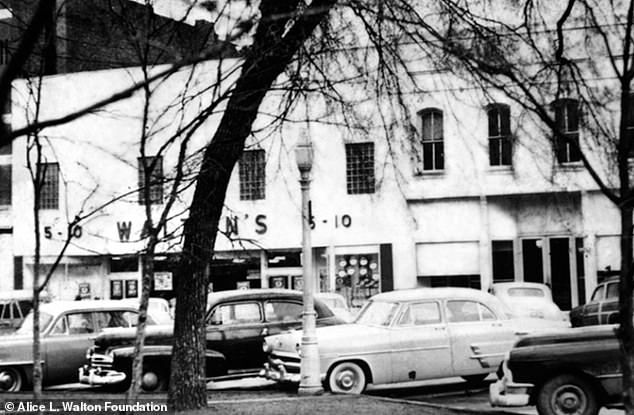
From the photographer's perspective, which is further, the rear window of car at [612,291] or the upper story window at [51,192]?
the upper story window at [51,192]

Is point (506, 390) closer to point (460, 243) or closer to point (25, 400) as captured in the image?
point (25, 400)

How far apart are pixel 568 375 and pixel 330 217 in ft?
66.9

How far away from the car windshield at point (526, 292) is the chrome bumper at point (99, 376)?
9.92m

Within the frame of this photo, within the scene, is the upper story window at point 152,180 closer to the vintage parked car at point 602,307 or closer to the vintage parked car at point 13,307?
the vintage parked car at point 13,307

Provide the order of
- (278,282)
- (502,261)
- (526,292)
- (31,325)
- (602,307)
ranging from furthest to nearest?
(278,282) < (502,261) < (526,292) < (602,307) < (31,325)

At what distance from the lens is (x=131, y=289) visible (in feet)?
112

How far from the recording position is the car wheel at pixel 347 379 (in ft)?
50.1

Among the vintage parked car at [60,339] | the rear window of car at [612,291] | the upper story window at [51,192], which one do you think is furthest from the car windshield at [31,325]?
the upper story window at [51,192]

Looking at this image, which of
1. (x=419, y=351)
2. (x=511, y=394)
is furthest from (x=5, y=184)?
(x=511, y=394)

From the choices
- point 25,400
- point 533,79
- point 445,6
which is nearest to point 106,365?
point 25,400

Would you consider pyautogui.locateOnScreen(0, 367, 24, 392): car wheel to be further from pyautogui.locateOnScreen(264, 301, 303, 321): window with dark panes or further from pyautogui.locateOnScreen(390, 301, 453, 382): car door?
pyautogui.locateOnScreen(390, 301, 453, 382): car door

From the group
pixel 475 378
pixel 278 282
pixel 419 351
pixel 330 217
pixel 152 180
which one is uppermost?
pixel 330 217

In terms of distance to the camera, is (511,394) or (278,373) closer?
(511,394)

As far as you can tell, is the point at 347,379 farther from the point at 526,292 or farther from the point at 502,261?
the point at 502,261
